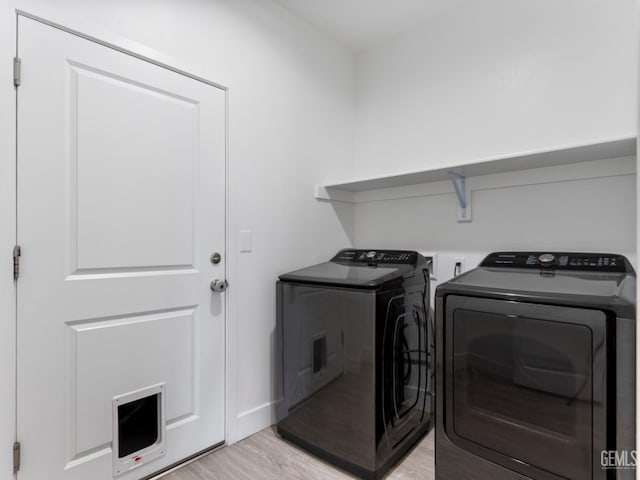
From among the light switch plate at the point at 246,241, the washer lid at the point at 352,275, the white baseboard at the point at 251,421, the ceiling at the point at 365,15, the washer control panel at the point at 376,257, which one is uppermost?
the ceiling at the point at 365,15

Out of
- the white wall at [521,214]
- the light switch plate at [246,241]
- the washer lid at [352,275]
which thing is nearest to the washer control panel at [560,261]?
the white wall at [521,214]

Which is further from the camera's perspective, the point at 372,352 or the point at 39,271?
the point at 372,352

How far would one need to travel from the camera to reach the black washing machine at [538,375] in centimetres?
103

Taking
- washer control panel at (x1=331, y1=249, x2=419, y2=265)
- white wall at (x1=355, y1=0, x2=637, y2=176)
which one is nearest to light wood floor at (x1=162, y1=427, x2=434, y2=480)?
washer control panel at (x1=331, y1=249, x2=419, y2=265)

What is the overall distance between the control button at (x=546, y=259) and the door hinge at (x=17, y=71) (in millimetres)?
2207

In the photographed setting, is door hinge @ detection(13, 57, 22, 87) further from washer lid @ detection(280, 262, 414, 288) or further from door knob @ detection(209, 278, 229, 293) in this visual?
washer lid @ detection(280, 262, 414, 288)

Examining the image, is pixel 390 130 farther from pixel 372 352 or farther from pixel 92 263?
pixel 92 263

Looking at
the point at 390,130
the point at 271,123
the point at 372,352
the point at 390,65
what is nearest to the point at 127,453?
the point at 372,352

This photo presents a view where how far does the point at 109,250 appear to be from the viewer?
1418mm

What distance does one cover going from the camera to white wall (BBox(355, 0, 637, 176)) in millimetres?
1595

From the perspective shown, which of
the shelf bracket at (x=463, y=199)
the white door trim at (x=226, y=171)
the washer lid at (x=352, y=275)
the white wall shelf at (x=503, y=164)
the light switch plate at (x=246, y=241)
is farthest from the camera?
the shelf bracket at (x=463, y=199)

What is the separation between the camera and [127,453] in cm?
146

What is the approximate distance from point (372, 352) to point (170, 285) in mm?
963
